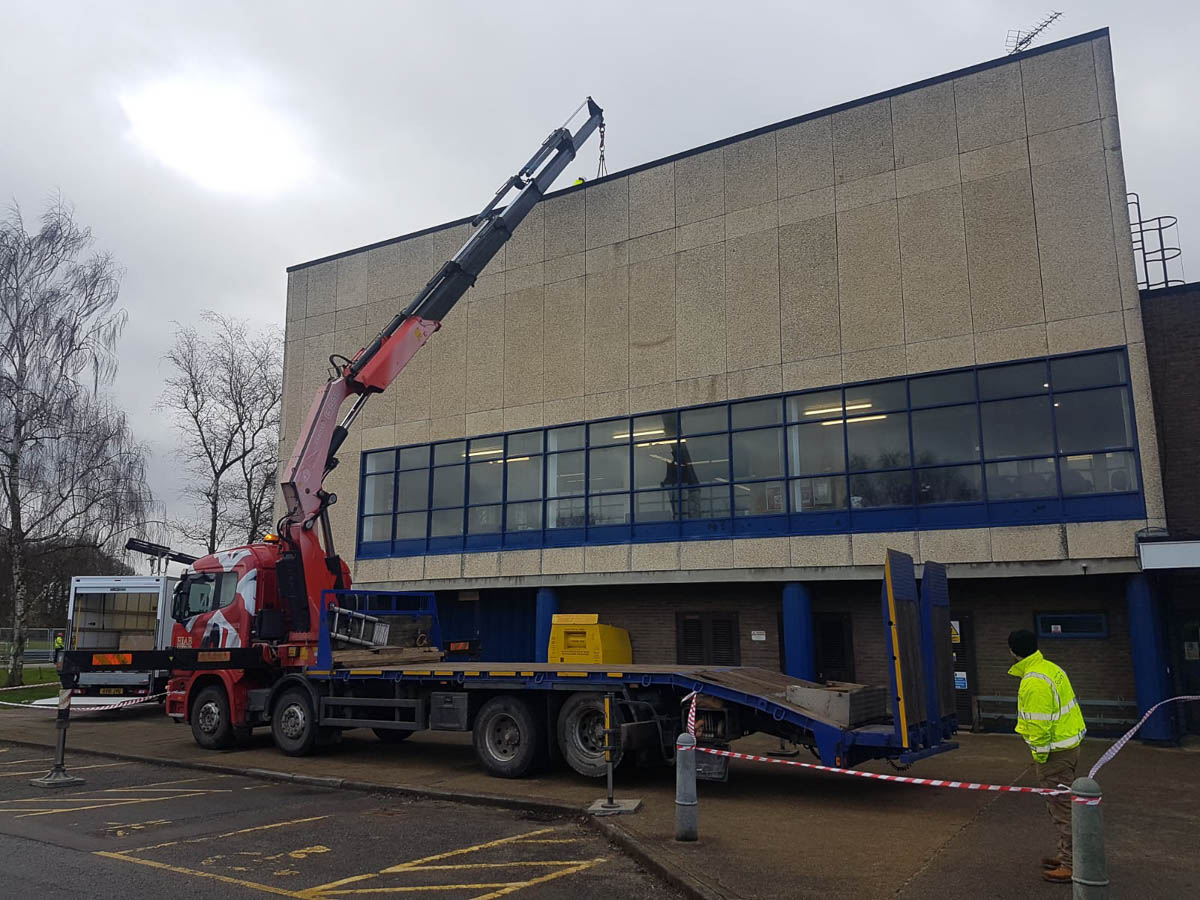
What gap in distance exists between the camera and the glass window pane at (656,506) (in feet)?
65.3

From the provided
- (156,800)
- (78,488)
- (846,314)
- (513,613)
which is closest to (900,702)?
(156,800)

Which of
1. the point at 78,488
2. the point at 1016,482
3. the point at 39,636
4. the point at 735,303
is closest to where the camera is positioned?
the point at 1016,482

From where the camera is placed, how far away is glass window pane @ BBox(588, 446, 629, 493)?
20.7 metres

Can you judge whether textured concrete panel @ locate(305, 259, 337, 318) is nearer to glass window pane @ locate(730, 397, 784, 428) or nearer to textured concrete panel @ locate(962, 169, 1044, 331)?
glass window pane @ locate(730, 397, 784, 428)

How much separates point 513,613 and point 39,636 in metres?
36.1

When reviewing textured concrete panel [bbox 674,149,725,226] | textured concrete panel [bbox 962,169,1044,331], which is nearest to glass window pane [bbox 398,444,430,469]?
textured concrete panel [bbox 674,149,725,226]

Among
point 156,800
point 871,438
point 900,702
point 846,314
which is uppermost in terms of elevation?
point 846,314

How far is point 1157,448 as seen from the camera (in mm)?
15320

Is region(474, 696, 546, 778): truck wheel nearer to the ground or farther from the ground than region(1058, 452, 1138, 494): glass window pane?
nearer to the ground

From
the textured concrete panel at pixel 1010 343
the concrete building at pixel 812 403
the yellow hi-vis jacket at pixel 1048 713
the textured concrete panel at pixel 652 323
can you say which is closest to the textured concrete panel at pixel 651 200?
the concrete building at pixel 812 403

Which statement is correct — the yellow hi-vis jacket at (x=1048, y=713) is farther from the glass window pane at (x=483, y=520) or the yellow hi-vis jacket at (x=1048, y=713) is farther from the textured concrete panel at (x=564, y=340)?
the glass window pane at (x=483, y=520)

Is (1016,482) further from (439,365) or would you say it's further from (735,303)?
(439,365)

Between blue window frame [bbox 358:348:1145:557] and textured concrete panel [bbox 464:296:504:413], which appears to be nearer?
blue window frame [bbox 358:348:1145:557]

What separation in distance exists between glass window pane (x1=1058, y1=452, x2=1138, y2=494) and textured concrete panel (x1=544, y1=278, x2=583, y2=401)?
10247 mm
